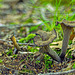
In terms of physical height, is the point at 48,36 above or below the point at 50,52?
above

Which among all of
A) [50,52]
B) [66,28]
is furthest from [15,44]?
[66,28]

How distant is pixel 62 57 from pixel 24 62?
20.3 inches

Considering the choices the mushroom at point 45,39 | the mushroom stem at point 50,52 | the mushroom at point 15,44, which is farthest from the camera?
the mushroom at point 15,44

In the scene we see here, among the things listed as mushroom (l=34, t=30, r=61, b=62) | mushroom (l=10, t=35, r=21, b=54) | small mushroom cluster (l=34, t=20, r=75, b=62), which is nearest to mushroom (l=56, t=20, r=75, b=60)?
→ small mushroom cluster (l=34, t=20, r=75, b=62)

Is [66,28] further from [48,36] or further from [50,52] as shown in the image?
[50,52]

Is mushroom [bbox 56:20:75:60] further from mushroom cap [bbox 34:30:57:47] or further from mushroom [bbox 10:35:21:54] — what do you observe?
mushroom [bbox 10:35:21:54]

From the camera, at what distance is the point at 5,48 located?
212 centimetres

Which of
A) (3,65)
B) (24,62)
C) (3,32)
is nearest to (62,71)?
(24,62)

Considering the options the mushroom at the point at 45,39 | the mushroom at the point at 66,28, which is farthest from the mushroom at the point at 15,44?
the mushroom at the point at 66,28

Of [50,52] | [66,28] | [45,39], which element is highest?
[66,28]

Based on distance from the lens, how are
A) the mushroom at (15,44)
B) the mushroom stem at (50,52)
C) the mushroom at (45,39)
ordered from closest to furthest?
the mushroom at (45,39)
the mushroom stem at (50,52)
the mushroom at (15,44)

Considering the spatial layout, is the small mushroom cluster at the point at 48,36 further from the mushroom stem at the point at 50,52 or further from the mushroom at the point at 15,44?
the mushroom at the point at 15,44

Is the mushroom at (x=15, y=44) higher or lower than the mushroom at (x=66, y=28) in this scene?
lower

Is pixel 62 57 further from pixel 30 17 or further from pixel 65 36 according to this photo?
pixel 30 17
